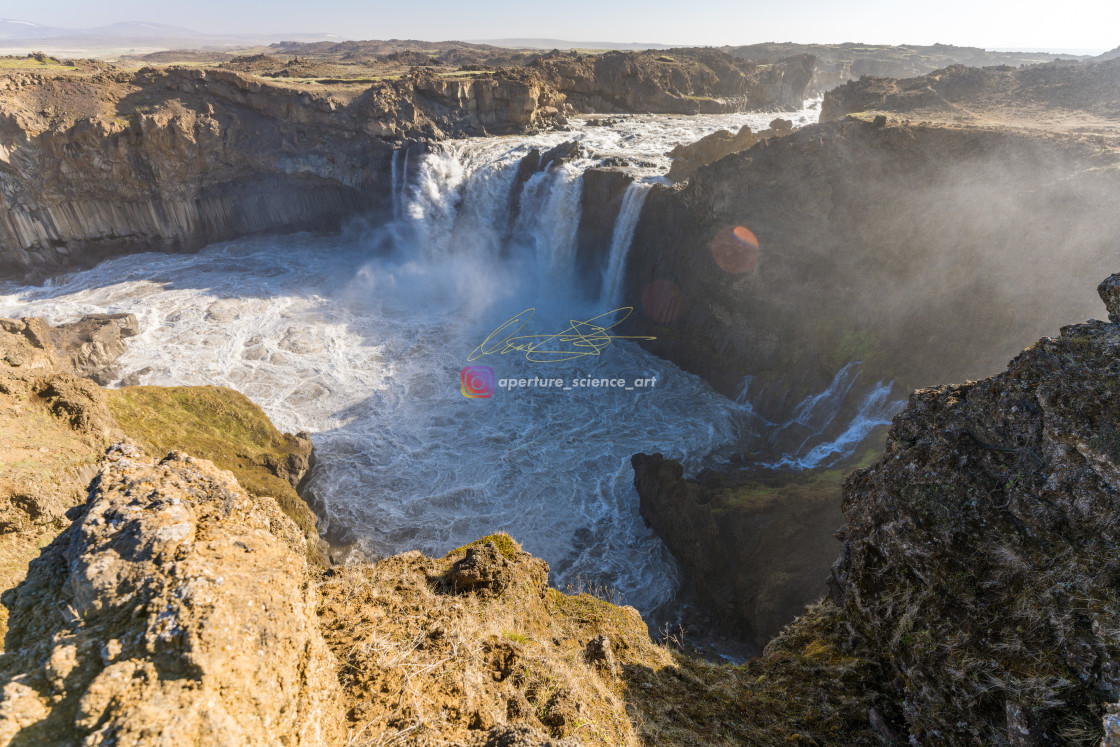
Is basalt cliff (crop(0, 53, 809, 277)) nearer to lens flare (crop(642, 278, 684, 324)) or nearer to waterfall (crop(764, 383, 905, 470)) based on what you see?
lens flare (crop(642, 278, 684, 324))

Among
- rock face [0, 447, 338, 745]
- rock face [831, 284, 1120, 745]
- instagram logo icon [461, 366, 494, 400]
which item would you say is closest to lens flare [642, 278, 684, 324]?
instagram logo icon [461, 366, 494, 400]

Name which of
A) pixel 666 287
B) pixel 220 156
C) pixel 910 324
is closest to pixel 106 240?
pixel 220 156

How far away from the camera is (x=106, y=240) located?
115ft

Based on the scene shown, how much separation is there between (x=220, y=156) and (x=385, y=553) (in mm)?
34401

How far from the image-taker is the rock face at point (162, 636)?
10.6 feet

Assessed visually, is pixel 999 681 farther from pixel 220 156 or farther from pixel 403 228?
pixel 220 156

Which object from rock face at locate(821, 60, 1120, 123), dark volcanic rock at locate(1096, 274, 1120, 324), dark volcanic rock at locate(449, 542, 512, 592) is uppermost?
rock face at locate(821, 60, 1120, 123)

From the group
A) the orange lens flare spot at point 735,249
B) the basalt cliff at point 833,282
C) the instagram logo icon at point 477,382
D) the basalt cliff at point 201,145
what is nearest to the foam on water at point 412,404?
the instagram logo icon at point 477,382

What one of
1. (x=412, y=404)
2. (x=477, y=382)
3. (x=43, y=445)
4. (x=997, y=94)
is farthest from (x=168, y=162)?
(x=997, y=94)

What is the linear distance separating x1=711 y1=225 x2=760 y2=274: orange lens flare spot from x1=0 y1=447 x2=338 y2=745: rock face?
2241cm
